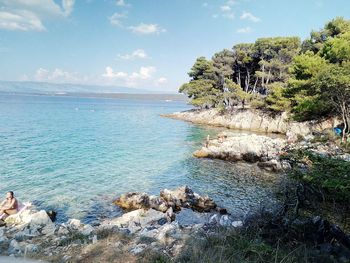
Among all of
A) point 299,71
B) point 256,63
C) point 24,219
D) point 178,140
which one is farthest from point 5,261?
point 256,63

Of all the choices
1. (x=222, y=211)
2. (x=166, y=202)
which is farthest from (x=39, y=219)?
(x=222, y=211)

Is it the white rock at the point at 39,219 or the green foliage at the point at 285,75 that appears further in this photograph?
the green foliage at the point at 285,75

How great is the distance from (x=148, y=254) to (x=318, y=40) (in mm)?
42490

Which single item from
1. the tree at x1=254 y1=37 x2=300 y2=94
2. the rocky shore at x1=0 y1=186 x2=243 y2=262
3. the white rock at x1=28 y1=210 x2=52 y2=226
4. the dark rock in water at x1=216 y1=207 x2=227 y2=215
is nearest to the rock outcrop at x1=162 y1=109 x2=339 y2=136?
the tree at x1=254 y1=37 x2=300 y2=94

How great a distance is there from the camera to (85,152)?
2370cm

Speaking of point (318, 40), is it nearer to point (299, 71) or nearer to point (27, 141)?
point (299, 71)

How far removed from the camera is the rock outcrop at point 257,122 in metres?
33.0

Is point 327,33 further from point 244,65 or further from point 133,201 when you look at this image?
point 133,201

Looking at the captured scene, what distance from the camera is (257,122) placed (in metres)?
41.2

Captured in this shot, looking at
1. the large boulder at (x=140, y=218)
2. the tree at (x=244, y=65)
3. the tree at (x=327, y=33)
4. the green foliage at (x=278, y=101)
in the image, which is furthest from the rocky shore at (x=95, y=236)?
the tree at (x=244, y=65)

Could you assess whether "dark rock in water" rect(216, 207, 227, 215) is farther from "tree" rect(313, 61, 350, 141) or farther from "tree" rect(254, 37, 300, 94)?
"tree" rect(254, 37, 300, 94)

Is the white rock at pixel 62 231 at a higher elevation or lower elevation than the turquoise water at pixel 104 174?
higher

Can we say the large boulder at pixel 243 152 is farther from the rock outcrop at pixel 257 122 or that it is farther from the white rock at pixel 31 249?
the white rock at pixel 31 249

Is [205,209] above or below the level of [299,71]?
below
